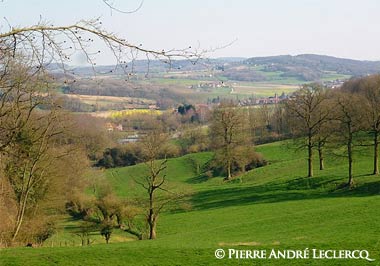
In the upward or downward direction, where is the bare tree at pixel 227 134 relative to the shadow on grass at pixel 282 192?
upward

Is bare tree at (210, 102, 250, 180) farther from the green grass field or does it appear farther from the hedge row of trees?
the hedge row of trees

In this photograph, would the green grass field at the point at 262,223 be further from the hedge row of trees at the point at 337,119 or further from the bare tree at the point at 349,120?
the hedge row of trees at the point at 337,119

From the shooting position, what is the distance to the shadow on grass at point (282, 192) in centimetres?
3105

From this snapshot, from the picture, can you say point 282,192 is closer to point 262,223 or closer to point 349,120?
point 349,120

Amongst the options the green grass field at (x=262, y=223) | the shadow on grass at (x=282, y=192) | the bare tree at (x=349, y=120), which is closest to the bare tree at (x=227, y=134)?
the green grass field at (x=262, y=223)

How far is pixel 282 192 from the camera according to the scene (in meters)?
35.4

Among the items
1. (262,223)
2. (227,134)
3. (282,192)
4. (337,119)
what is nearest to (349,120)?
(337,119)

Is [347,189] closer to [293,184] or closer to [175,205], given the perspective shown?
[293,184]

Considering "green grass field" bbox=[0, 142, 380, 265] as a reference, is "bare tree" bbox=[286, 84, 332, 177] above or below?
above

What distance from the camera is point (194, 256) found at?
13.9 m

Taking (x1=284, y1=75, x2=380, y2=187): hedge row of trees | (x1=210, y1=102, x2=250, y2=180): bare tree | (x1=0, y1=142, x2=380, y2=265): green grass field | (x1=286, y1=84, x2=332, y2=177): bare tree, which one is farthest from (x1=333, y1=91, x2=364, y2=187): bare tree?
(x1=210, y1=102, x2=250, y2=180): bare tree

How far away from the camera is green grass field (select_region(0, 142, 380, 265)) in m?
13.8

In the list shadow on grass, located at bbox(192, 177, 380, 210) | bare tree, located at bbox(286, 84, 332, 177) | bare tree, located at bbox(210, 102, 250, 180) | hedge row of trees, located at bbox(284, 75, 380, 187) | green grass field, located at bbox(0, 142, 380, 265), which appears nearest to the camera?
green grass field, located at bbox(0, 142, 380, 265)

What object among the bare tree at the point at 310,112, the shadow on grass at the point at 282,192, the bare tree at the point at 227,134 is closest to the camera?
the shadow on grass at the point at 282,192
